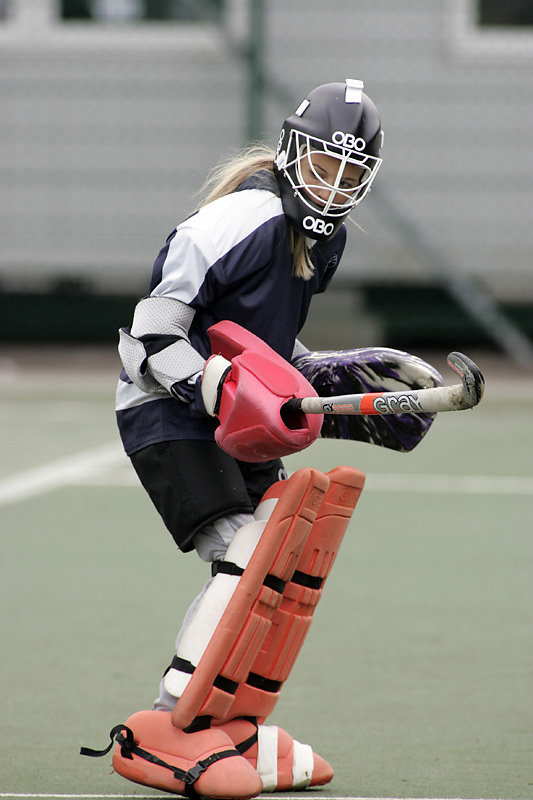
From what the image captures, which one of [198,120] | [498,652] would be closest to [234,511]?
[498,652]

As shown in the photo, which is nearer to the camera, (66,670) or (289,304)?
(289,304)

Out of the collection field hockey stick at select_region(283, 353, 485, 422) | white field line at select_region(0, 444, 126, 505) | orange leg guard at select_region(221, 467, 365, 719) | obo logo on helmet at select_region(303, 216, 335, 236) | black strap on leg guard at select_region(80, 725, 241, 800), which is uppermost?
obo logo on helmet at select_region(303, 216, 335, 236)

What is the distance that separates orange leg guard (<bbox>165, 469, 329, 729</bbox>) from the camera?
3.00 m

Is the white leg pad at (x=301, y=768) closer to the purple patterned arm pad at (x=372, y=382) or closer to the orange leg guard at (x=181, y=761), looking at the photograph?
the orange leg guard at (x=181, y=761)

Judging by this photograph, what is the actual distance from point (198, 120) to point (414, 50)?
232 centimetres

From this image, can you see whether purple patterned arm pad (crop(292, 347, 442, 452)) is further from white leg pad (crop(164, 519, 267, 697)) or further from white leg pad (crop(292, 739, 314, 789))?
white leg pad (crop(292, 739, 314, 789))

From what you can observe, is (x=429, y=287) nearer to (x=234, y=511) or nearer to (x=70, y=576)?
(x=70, y=576)

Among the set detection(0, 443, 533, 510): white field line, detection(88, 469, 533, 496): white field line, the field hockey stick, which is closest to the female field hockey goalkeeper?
the field hockey stick

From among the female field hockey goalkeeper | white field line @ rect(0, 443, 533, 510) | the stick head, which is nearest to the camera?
the stick head

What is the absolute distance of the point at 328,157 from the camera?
3.12 metres

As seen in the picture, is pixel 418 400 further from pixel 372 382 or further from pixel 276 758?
pixel 276 758


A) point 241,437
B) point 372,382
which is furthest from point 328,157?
point 241,437

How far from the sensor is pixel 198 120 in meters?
13.1

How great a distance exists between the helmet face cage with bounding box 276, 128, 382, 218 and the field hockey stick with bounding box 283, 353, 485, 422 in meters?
0.55
